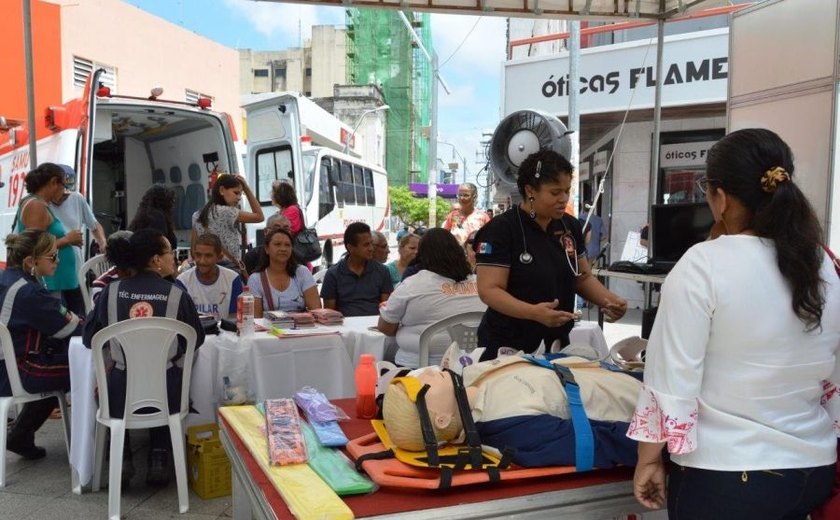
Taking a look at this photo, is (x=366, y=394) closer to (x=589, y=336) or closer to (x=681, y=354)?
(x=681, y=354)

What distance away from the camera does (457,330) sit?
366 cm

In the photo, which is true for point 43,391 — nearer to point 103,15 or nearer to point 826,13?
point 826,13

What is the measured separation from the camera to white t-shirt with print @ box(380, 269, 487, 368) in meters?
3.68

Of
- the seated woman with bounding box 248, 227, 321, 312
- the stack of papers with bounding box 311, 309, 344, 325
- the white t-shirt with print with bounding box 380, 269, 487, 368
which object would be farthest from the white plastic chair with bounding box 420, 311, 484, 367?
the seated woman with bounding box 248, 227, 321, 312

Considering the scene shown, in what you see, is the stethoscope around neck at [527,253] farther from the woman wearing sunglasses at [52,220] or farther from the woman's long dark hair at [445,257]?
the woman wearing sunglasses at [52,220]

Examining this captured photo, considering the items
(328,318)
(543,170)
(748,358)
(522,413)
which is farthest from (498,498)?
(328,318)

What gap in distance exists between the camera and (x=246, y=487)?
179 cm

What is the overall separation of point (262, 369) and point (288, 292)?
97 centimetres

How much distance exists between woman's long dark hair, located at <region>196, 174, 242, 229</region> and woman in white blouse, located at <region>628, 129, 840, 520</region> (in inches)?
199

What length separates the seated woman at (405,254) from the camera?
534 cm

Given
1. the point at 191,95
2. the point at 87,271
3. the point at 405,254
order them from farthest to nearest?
the point at 191,95, the point at 87,271, the point at 405,254

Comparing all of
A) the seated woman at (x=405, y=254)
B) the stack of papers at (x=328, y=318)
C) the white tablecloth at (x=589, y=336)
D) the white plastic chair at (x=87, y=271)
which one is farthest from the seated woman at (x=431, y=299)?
the white plastic chair at (x=87, y=271)

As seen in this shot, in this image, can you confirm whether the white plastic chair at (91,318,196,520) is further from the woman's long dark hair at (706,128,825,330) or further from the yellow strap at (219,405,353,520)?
the woman's long dark hair at (706,128,825,330)

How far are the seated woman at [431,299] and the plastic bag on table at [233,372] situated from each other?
2.62ft
